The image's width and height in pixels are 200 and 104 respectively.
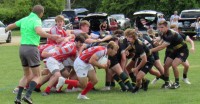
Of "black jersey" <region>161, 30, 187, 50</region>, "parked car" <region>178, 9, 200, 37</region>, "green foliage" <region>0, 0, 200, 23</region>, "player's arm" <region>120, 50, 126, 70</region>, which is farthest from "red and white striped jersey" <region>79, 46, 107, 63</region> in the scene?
"green foliage" <region>0, 0, 200, 23</region>

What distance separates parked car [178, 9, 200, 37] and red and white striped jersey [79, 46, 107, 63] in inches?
828

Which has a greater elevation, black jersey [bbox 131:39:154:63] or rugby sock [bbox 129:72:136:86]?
black jersey [bbox 131:39:154:63]

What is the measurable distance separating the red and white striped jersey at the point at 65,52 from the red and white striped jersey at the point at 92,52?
0.74m

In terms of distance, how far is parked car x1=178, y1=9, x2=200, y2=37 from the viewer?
105 ft

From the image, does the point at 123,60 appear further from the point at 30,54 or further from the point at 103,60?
the point at 30,54

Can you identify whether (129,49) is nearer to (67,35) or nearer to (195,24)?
(67,35)

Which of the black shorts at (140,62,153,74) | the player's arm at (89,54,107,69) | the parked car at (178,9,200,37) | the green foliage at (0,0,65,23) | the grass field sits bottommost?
the green foliage at (0,0,65,23)

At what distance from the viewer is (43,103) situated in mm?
10359

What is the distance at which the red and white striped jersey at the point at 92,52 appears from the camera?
35.1ft

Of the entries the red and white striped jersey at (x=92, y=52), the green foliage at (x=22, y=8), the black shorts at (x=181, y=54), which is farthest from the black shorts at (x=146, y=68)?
the green foliage at (x=22, y=8)

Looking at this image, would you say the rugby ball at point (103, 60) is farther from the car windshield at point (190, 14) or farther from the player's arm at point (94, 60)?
the car windshield at point (190, 14)

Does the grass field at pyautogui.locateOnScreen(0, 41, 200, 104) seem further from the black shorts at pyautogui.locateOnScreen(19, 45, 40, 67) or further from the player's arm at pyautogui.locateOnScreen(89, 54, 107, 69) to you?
the black shorts at pyautogui.locateOnScreen(19, 45, 40, 67)

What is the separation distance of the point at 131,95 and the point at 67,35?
2.34m

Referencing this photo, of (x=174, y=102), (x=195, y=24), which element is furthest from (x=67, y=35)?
(x=195, y=24)
